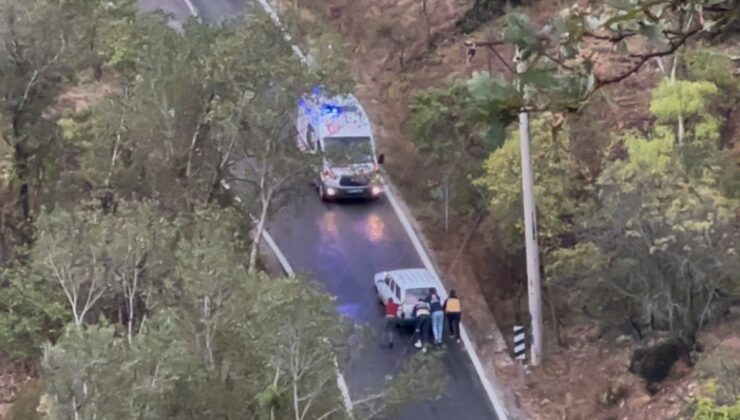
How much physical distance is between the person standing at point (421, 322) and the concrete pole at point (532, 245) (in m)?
2.20

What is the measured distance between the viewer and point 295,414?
16594 millimetres

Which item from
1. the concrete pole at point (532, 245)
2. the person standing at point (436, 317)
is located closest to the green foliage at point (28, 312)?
the person standing at point (436, 317)

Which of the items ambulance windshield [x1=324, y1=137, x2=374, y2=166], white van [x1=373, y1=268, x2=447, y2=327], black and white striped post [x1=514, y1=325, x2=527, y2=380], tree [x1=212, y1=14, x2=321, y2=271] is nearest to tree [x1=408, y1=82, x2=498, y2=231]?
ambulance windshield [x1=324, y1=137, x2=374, y2=166]

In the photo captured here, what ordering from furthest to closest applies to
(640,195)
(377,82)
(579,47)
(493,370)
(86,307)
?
1. (377,82)
2. (493,370)
3. (640,195)
4. (86,307)
5. (579,47)

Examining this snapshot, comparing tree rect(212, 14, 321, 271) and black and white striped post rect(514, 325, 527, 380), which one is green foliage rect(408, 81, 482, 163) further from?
tree rect(212, 14, 321, 271)

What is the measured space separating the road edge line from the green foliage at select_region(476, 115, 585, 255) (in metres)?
2.53

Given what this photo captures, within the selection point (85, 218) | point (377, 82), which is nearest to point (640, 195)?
point (85, 218)

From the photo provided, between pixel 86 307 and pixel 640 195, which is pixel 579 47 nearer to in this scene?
pixel 86 307

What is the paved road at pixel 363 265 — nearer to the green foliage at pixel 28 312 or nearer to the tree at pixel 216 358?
the tree at pixel 216 358

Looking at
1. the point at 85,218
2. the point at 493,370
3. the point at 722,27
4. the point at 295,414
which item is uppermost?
the point at 722,27

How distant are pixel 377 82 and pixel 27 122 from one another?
1377 cm

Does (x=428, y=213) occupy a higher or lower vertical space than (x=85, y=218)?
lower

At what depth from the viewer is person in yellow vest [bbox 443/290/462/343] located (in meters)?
24.9

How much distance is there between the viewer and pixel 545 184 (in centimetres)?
2436
